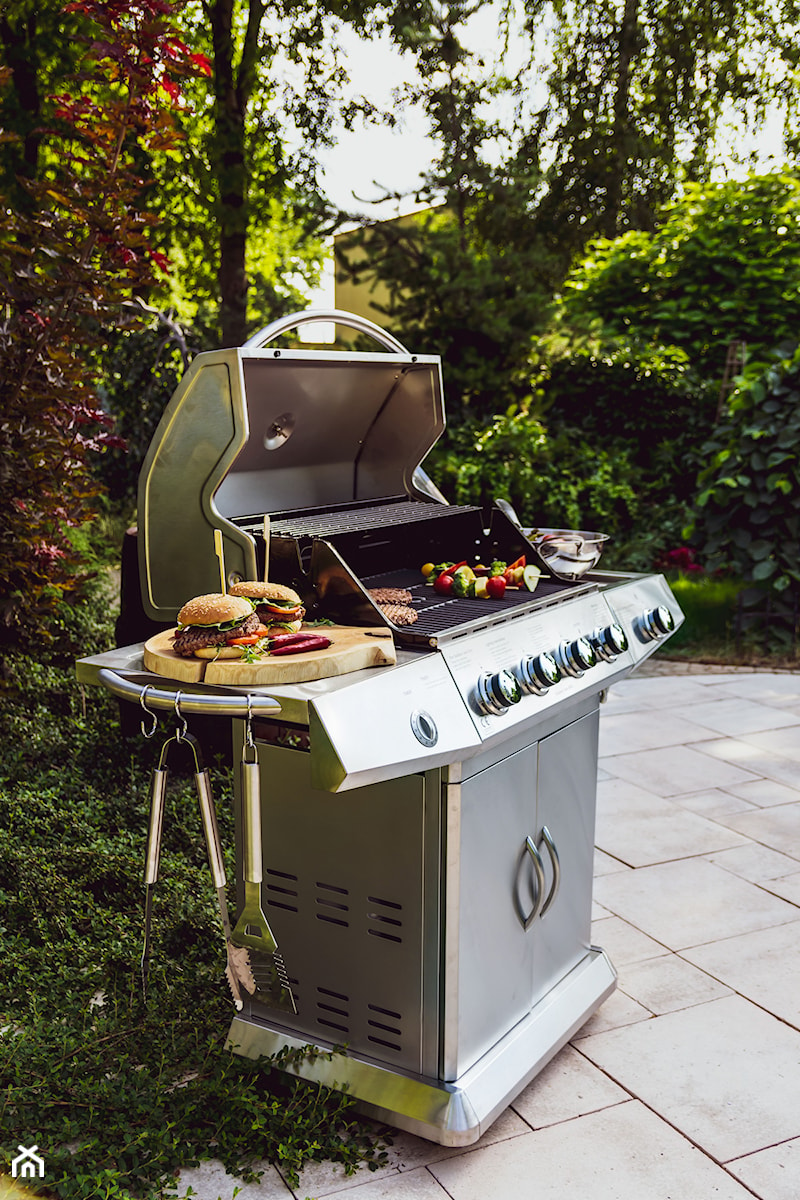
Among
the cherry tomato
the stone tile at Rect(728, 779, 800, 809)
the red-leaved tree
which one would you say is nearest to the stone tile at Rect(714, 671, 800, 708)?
the stone tile at Rect(728, 779, 800, 809)

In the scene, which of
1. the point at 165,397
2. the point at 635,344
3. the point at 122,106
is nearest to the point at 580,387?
the point at 635,344

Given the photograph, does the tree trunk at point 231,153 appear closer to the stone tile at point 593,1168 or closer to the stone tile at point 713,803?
the stone tile at point 713,803

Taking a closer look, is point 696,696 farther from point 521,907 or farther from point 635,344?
point 635,344

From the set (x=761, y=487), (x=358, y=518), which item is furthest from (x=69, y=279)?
(x=761, y=487)

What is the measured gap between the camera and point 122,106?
12.6 ft

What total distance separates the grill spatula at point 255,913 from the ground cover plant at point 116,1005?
0.29 metres

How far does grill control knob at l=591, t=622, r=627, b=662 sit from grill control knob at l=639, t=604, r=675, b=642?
178 mm

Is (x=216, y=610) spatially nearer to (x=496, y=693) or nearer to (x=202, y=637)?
(x=202, y=637)

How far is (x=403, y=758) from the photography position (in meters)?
1.70

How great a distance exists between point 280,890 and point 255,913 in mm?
535

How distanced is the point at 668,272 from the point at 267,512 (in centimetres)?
829

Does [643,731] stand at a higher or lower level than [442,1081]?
lower

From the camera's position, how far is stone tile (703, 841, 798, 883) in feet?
11.6

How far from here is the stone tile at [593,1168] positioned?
2033 mm
